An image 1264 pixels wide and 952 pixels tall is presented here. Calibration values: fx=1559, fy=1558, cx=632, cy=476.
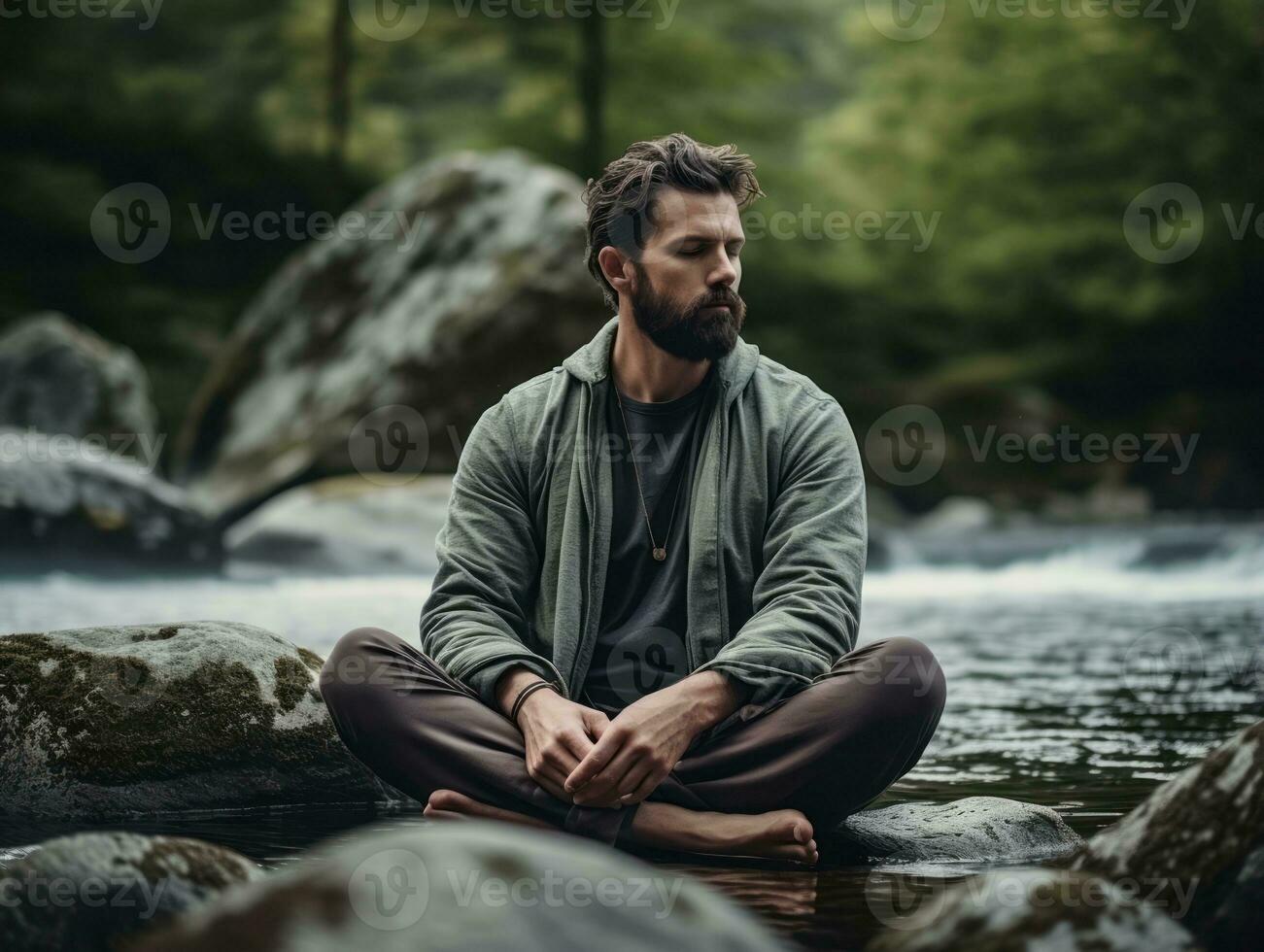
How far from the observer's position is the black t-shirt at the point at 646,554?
355cm

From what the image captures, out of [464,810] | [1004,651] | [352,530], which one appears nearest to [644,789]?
[464,810]

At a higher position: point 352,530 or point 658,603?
point 658,603

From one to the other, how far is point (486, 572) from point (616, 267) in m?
0.82

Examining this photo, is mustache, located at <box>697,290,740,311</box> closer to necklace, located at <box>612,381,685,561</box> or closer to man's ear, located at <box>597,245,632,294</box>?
man's ear, located at <box>597,245,632,294</box>

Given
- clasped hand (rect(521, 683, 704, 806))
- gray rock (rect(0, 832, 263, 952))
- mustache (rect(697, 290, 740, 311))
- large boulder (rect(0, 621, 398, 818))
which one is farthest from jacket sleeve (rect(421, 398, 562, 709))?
gray rock (rect(0, 832, 263, 952))

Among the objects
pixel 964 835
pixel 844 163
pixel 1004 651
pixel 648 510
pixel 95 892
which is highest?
pixel 844 163

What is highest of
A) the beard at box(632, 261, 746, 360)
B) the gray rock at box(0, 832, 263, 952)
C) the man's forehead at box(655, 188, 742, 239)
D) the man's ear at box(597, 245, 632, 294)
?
the man's forehead at box(655, 188, 742, 239)

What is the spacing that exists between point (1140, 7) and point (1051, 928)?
20.4 metres

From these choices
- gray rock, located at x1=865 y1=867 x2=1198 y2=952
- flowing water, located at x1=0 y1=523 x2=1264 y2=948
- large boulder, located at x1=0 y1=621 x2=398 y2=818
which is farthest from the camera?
large boulder, located at x1=0 y1=621 x2=398 y2=818

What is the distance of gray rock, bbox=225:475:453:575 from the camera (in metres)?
10.9

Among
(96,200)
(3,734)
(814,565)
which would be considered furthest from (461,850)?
(96,200)

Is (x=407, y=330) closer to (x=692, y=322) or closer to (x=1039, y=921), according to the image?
(x=692, y=322)

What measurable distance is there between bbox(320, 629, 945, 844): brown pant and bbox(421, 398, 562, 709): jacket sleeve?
95mm

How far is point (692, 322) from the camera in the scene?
3.60m
